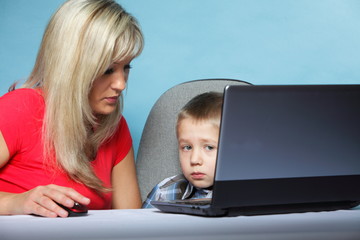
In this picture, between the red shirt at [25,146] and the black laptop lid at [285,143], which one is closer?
the black laptop lid at [285,143]

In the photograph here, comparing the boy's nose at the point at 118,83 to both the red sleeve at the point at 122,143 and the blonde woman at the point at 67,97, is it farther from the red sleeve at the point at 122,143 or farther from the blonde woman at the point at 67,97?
the red sleeve at the point at 122,143

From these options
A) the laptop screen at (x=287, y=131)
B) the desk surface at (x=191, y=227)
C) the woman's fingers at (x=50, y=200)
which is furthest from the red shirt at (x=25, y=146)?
the laptop screen at (x=287, y=131)

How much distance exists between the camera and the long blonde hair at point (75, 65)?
1.51 meters

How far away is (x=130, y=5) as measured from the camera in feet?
7.96

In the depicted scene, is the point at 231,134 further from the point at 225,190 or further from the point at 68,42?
the point at 68,42

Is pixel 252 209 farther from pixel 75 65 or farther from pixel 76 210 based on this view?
pixel 75 65

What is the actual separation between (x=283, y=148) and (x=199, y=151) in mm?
815

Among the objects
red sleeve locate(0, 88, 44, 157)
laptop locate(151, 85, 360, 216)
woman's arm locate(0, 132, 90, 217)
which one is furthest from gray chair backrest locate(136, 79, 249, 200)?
laptop locate(151, 85, 360, 216)

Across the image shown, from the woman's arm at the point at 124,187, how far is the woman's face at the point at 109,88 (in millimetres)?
308

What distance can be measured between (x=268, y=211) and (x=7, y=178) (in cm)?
88

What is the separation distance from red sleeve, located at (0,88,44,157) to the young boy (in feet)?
1.65

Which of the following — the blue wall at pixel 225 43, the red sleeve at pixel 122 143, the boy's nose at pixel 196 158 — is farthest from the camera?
the blue wall at pixel 225 43

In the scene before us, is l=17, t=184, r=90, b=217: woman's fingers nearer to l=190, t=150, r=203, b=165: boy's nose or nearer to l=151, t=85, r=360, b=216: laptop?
l=151, t=85, r=360, b=216: laptop

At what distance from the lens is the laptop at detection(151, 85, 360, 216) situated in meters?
0.90
